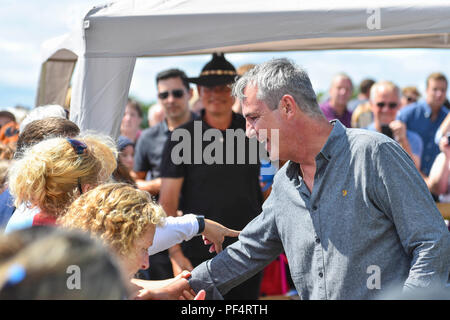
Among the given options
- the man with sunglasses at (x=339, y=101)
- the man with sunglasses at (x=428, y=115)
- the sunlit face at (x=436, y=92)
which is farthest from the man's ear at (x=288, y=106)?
the sunlit face at (x=436, y=92)

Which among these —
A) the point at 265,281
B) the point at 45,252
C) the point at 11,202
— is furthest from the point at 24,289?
the point at 265,281

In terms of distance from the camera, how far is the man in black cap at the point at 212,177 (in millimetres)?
4211

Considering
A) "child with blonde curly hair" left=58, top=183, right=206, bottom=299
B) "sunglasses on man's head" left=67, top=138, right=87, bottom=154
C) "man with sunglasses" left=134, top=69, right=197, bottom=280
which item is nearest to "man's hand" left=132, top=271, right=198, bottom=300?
"child with blonde curly hair" left=58, top=183, right=206, bottom=299

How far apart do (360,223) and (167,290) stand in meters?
0.83

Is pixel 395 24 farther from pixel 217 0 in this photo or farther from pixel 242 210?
pixel 242 210

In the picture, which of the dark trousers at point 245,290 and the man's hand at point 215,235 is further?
the dark trousers at point 245,290

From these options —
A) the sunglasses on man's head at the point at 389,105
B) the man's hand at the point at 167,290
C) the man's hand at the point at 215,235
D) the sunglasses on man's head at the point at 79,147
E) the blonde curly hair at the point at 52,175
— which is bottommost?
the man's hand at the point at 167,290

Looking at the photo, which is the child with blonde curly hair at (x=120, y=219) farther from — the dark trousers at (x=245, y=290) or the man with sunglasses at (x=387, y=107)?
the man with sunglasses at (x=387, y=107)

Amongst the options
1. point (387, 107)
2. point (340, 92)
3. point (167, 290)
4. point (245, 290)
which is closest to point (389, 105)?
point (387, 107)

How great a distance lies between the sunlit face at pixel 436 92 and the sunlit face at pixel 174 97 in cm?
272

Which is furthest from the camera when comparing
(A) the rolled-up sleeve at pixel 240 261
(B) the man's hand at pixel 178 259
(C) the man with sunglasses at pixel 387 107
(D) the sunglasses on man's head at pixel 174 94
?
(D) the sunglasses on man's head at pixel 174 94

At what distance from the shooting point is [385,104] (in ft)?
18.1

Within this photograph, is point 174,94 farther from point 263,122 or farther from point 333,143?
point 333,143
